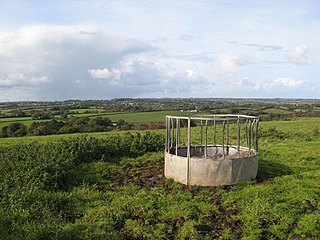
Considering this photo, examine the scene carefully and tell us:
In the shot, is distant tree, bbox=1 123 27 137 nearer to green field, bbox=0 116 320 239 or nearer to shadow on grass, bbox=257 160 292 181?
green field, bbox=0 116 320 239

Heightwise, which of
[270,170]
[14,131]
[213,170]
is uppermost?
[213,170]

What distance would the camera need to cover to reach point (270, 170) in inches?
532

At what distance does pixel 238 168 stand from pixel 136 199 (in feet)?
12.8

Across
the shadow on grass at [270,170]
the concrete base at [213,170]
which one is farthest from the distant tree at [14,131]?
the shadow on grass at [270,170]

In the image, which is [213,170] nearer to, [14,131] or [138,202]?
[138,202]

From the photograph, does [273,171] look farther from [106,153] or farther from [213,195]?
[106,153]

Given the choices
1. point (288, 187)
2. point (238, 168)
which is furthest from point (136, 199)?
point (288, 187)

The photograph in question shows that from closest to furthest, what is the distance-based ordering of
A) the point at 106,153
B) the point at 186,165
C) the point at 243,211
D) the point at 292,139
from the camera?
the point at 243,211
the point at 186,165
the point at 106,153
the point at 292,139

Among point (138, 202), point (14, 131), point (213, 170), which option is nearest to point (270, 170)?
point (213, 170)

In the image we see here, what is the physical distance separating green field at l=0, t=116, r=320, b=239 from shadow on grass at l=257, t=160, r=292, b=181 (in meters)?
0.04

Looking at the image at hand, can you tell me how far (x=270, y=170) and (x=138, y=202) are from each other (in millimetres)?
6682

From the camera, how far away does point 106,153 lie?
626 inches

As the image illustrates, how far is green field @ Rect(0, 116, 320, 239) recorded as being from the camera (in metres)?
7.44

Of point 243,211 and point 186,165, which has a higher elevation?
point 186,165
